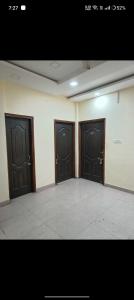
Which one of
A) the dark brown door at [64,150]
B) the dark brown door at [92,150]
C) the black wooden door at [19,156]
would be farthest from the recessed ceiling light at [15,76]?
the dark brown door at [92,150]

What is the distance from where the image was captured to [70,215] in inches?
97.6

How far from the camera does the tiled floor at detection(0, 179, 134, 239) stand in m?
2.00

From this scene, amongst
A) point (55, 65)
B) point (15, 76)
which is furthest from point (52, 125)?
point (55, 65)

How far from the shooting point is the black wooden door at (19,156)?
3.13 meters

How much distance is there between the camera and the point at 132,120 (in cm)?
326

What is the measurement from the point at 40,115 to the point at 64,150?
52.6 inches

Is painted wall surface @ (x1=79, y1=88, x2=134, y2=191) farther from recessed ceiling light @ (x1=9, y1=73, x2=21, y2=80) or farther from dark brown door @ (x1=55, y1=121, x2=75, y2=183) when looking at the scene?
recessed ceiling light @ (x1=9, y1=73, x2=21, y2=80)

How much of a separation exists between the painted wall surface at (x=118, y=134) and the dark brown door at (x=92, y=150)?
191 millimetres
